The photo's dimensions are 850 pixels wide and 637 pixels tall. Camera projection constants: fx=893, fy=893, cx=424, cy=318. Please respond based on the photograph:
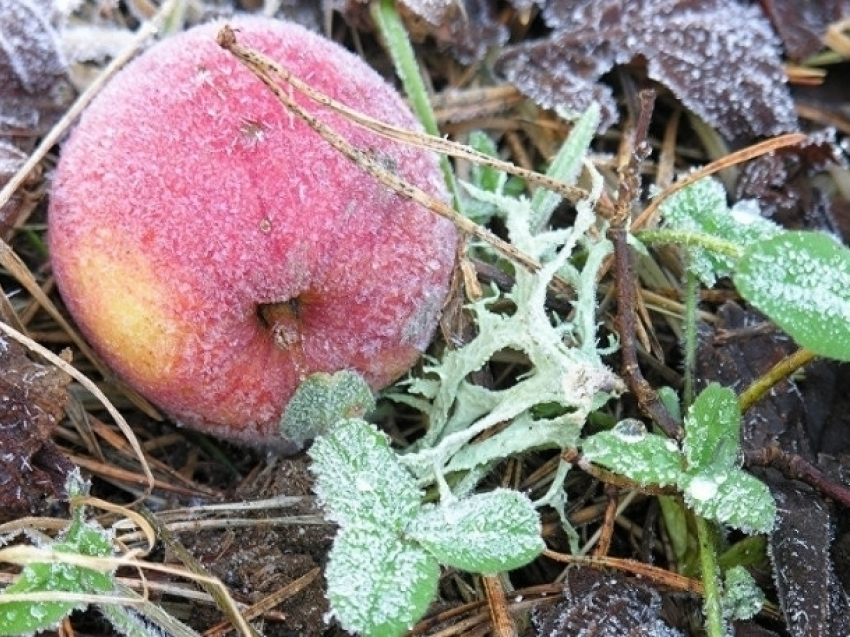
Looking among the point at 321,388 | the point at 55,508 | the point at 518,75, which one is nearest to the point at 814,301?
the point at 321,388

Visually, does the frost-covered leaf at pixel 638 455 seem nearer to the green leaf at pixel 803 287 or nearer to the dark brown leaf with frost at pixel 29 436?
the green leaf at pixel 803 287

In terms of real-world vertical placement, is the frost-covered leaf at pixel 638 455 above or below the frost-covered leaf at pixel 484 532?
above

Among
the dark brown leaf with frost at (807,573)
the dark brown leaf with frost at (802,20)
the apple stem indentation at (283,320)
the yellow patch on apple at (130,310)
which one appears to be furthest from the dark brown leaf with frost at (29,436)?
the dark brown leaf with frost at (802,20)

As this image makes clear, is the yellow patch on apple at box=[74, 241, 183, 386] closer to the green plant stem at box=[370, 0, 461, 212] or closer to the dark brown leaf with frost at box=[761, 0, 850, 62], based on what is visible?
the green plant stem at box=[370, 0, 461, 212]

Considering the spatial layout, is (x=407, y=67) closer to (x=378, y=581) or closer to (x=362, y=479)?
(x=362, y=479)

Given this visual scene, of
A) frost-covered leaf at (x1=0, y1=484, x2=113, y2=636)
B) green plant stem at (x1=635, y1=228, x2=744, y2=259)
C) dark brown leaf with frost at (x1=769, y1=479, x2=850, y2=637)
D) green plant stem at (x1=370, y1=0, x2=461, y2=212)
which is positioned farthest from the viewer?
green plant stem at (x1=370, y1=0, x2=461, y2=212)

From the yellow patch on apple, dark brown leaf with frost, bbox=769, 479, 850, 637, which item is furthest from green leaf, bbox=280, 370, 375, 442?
dark brown leaf with frost, bbox=769, 479, 850, 637

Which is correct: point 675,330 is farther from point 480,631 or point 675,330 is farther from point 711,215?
point 480,631
